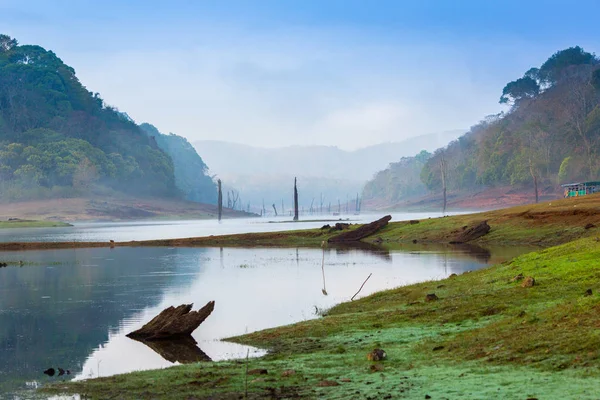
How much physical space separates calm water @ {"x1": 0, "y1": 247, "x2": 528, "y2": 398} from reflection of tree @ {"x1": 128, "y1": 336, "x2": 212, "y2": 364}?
5.3 inches

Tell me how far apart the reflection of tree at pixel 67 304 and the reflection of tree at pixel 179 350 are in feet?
6.61

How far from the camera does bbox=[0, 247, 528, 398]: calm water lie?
882 inches

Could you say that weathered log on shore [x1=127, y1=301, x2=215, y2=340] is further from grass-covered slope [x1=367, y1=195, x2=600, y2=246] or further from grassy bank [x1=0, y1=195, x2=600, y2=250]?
grass-covered slope [x1=367, y1=195, x2=600, y2=246]

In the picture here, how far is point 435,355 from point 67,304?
893 inches

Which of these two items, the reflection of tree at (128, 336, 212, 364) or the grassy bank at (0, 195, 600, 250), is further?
the grassy bank at (0, 195, 600, 250)

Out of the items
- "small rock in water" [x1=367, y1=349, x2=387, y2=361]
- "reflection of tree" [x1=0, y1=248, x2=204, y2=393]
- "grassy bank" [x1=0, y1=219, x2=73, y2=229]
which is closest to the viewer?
"small rock in water" [x1=367, y1=349, x2=387, y2=361]

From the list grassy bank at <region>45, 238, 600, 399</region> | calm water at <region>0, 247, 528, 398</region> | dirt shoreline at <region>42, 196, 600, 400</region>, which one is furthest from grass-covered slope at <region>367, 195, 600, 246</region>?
grassy bank at <region>45, 238, 600, 399</region>

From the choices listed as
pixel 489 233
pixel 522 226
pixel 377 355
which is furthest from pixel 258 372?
pixel 489 233

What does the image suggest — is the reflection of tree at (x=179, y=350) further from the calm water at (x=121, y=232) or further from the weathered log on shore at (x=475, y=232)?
the calm water at (x=121, y=232)

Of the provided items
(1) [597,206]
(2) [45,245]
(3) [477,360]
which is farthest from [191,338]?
(2) [45,245]

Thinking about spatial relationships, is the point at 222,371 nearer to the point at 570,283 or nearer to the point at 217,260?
the point at 570,283

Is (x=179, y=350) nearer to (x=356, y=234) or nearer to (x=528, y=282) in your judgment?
(x=528, y=282)

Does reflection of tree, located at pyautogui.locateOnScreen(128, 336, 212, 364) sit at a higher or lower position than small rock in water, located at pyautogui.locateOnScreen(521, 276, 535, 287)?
lower

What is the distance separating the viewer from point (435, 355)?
661 inches
